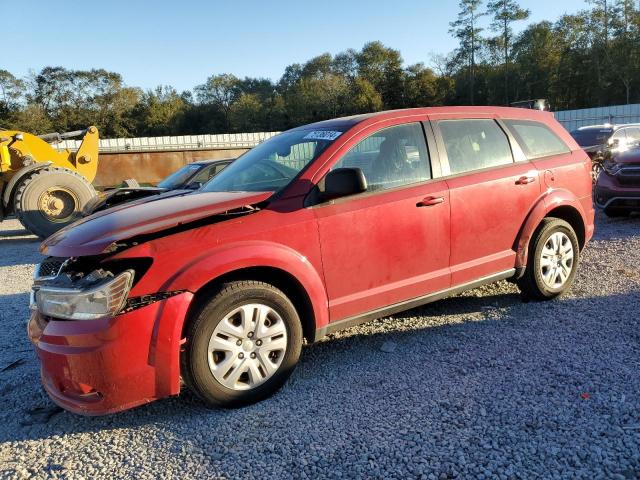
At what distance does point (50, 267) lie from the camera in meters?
3.34

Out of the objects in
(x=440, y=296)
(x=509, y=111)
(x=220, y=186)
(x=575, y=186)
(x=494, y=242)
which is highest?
(x=509, y=111)

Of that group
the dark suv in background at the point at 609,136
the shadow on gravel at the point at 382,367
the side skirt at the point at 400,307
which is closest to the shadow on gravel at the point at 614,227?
the shadow on gravel at the point at 382,367

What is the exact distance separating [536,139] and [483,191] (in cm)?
113

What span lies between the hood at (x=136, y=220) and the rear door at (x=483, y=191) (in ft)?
5.37

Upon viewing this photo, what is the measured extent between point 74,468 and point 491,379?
103 inches

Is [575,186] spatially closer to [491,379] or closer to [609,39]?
[491,379]

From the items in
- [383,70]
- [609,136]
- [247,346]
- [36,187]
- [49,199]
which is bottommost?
[247,346]

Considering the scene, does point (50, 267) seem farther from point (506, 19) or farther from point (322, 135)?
point (506, 19)

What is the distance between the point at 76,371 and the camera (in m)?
2.86

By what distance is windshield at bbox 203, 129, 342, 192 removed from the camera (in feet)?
12.3

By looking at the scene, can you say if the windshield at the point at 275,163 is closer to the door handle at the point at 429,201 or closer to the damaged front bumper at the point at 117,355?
the door handle at the point at 429,201

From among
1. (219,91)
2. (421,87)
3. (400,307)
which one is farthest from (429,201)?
(219,91)

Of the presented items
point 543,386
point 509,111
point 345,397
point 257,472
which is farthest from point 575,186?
point 257,472

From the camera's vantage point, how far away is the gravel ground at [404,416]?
2.61 m
